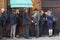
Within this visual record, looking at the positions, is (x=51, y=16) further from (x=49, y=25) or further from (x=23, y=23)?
(x=23, y=23)

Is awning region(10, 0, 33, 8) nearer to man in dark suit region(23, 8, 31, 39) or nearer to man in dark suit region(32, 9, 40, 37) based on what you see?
man in dark suit region(23, 8, 31, 39)

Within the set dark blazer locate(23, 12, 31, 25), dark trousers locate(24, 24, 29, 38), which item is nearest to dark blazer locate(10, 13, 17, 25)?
dark blazer locate(23, 12, 31, 25)

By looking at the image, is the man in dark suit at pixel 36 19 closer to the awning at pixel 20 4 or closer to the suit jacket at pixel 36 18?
the suit jacket at pixel 36 18

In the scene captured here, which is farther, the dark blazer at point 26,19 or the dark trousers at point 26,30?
the dark trousers at point 26,30

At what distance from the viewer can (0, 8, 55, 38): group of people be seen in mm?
21125

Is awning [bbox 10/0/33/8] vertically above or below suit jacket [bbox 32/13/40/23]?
above

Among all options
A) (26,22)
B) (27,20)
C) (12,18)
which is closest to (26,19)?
(27,20)

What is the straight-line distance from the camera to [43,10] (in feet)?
74.3

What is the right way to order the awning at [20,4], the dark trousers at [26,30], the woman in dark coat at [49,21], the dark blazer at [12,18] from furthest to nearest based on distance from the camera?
the awning at [20,4] → the woman in dark coat at [49,21] → the dark trousers at [26,30] → the dark blazer at [12,18]

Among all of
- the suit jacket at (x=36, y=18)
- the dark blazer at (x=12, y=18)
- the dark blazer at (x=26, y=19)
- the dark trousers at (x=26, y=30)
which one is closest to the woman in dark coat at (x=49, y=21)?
the suit jacket at (x=36, y=18)

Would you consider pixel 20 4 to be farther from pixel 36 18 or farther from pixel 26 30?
pixel 26 30

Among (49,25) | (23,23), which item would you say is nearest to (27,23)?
(23,23)

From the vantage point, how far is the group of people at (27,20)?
21.1 metres

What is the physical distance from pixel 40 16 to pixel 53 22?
1083 millimetres
